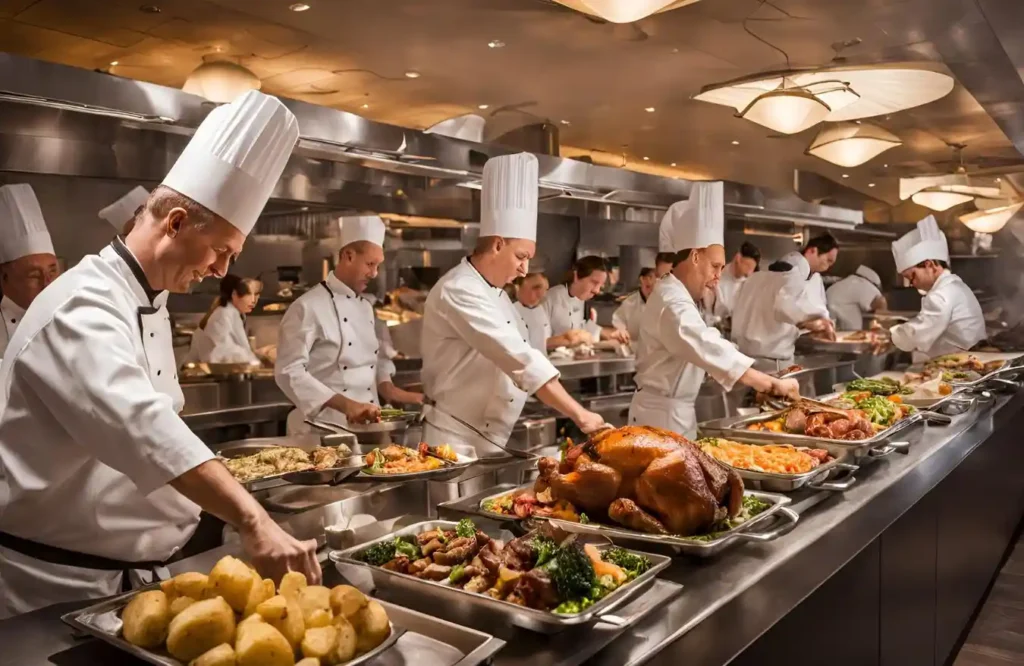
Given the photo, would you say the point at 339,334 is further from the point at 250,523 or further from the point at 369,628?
the point at 369,628

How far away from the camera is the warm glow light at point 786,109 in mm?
4227

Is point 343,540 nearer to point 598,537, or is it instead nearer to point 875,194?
point 598,537

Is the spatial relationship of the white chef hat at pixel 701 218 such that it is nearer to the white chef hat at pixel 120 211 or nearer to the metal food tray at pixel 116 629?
the white chef hat at pixel 120 211

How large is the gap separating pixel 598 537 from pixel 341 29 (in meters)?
2.97

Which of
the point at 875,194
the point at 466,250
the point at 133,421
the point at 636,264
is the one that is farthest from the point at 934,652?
the point at 875,194

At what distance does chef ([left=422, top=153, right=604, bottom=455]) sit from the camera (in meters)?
3.23

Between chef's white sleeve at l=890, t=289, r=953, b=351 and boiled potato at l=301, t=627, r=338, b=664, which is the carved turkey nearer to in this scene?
boiled potato at l=301, t=627, r=338, b=664

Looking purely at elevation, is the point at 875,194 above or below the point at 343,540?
above

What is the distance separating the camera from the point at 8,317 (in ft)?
11.0

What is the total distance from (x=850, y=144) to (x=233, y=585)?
605 cm

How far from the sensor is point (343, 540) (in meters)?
1.65

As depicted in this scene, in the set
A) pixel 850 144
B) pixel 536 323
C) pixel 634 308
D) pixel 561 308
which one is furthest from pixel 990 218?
pixel 536 323

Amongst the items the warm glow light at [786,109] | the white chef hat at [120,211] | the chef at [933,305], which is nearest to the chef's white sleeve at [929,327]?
the chef at [933,305]

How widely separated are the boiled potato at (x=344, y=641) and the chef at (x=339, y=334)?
9.01ft
